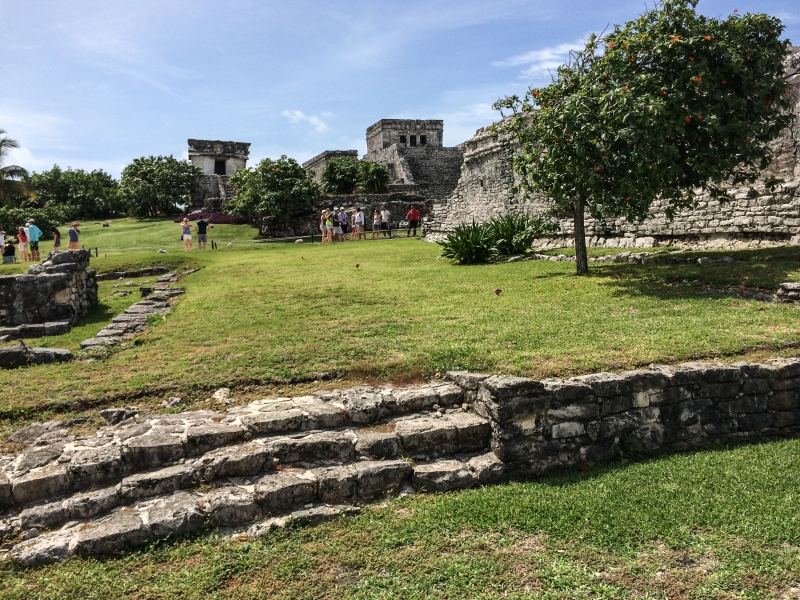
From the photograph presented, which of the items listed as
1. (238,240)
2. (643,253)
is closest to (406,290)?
(643,253)

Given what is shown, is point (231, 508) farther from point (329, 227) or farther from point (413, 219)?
point (413, 219)

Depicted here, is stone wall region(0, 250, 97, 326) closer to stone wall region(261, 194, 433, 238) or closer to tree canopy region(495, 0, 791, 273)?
tree canopy region(495, 0, 791, 273)

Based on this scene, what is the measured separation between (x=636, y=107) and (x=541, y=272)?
13.1 feet

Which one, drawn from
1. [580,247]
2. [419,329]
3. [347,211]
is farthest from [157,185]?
[419,329]

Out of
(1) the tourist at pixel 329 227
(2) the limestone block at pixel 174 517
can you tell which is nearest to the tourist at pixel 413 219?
(1) the tourist at pixel 329 227

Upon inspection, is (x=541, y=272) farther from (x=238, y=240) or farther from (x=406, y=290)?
(x=238, y=240)

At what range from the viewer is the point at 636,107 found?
340 inches

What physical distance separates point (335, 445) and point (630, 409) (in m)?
2.50

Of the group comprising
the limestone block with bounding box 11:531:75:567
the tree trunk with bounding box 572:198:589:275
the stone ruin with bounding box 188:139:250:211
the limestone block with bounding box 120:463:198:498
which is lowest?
the limestone block with bounding box 11:531:75:567

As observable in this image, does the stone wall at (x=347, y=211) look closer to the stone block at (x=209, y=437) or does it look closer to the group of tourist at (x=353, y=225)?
the group of tourist at (x=353, y=225)

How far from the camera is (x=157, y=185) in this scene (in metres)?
36.8

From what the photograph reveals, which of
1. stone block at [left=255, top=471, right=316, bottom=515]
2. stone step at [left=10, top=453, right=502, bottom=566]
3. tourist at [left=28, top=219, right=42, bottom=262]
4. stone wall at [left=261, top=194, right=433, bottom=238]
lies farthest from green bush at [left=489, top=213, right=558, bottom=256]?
tourist at [left=28, top=219, right=42, bottom=262]

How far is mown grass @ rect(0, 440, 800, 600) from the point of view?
3.36 meters

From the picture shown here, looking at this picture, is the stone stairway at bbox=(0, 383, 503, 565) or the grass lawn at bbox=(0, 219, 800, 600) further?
the stone stairway at bbox=(0, 383, 503, 565)
